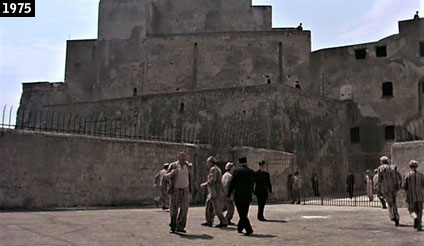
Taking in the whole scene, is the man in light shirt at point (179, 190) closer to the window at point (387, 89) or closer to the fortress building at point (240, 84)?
the fortress building at point (240, 84)

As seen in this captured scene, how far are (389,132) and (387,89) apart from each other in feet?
8.98

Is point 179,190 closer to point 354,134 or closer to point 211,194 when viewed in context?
point 211,194

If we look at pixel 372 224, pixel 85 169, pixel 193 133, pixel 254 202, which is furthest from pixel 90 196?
pixel 193 133

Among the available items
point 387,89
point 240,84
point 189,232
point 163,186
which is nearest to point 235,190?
point 189,232

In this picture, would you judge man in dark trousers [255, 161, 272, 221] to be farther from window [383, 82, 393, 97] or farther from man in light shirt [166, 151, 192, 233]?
window [383, 82, 393, 97]

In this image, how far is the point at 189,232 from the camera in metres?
9.34

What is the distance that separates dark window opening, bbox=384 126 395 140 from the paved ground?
18.4 metres

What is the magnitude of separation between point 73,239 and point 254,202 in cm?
1197

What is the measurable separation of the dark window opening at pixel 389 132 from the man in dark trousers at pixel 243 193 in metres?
22.2

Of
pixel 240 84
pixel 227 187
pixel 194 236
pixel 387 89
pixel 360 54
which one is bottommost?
pixel 194 236

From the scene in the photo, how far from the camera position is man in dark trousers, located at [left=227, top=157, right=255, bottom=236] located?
9.21 metres

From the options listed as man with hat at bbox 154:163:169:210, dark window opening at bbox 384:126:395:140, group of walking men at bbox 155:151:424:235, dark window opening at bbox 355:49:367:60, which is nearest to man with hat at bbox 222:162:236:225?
group of walking men at bbox 155:151:424:235

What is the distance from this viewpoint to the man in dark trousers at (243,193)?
9211mm

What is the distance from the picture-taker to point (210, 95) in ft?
83.5
